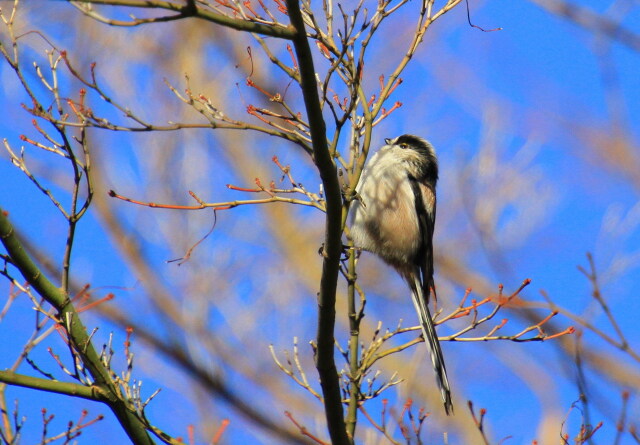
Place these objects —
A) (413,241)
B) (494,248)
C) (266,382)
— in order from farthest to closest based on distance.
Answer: (266,382) → (494,248) → (413,241)

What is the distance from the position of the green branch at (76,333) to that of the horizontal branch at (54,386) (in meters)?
0.03

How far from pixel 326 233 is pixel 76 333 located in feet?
3.63

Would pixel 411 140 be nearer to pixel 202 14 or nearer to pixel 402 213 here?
pixel 402 213

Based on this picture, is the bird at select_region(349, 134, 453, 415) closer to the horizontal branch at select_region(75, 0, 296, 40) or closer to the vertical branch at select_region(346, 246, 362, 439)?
the vertical branch at select_region(346, 246, 362, 439)

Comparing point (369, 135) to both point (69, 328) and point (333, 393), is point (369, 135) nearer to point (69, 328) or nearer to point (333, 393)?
point (333, 393)

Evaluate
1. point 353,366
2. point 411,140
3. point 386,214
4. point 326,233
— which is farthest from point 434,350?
point 411,140

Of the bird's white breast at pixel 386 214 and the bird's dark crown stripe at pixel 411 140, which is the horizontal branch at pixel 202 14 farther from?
the bird's dark crown stripe at pixel 411 140

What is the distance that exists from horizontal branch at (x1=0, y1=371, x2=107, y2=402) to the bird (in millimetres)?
2125

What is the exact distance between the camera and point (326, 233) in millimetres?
3357

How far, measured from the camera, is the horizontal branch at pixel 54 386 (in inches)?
117

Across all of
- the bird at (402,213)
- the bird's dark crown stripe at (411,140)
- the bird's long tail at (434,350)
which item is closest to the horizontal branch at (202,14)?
the bird's long tail at (434,350)

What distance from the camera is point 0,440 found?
306cm

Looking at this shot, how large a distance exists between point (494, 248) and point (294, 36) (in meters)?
3.64

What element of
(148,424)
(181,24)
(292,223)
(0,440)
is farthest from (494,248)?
(181,24)
